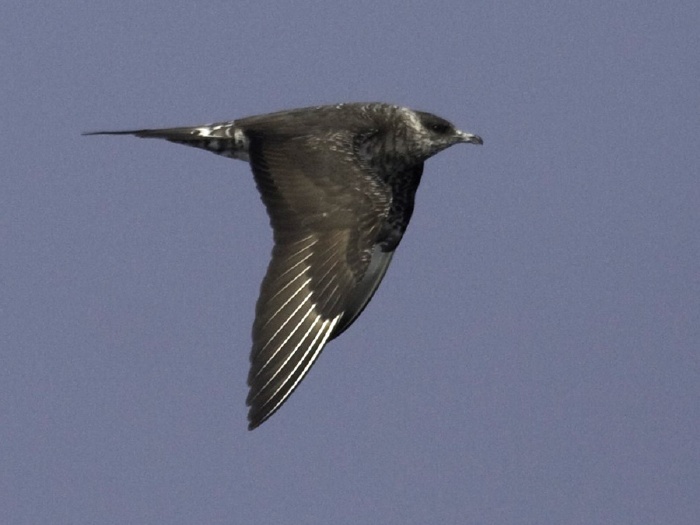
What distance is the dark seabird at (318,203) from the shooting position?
12500 mm

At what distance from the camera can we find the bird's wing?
12367 mm

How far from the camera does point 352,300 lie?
14484mm

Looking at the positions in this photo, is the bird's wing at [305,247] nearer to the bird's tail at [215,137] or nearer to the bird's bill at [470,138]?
the bird's tail at [215,137]

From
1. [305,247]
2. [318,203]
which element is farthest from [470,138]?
[305,247]

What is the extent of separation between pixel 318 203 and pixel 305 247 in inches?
17.1

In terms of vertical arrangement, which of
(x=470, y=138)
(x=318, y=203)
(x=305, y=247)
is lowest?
(x=305, y=247)

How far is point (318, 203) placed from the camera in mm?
13273

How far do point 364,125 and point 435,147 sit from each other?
0.83 meters

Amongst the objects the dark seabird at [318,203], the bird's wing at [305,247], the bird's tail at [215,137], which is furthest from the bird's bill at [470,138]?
the bird's tail at [215,137]

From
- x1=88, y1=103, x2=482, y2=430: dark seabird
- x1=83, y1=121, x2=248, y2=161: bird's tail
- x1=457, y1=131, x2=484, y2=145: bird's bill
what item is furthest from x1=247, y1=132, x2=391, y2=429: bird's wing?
x1=457, y1=131, x2=484, y2=145: bird's bill

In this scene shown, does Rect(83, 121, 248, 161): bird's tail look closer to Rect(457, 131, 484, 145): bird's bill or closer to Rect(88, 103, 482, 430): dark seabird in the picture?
Rect(88, 103, 482, 430): dark seabird

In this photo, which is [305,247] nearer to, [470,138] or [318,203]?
[318,203]

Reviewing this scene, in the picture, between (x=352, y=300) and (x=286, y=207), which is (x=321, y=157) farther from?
(x=352, y=300)

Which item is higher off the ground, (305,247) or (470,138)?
(470,138)
